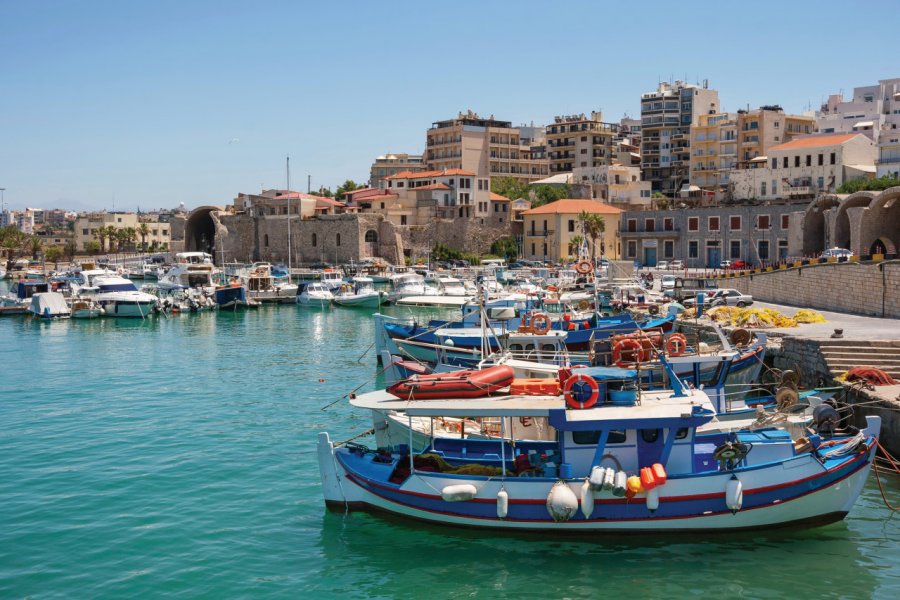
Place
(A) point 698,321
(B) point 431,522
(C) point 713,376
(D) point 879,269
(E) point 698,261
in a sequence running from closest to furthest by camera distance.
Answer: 1. (B) point 431,522
2. (C) point 713,376
3. (D) point 879,269
4. (A) point 698,321
5. (E) point 698,261

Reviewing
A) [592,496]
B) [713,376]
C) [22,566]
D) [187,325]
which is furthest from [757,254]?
[22,566]

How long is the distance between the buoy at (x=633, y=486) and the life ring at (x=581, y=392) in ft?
4.76

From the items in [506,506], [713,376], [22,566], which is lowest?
[22,566]

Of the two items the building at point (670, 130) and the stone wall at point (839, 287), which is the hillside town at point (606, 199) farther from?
the stone wall at point (839, 287)

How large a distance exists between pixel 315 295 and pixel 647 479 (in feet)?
154

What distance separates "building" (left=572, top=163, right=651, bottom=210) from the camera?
87206 mm

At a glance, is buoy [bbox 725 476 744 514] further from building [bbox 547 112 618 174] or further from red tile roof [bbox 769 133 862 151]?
building [bbox 547 112 618 174]

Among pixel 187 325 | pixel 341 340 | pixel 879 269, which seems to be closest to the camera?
pixel 879 269

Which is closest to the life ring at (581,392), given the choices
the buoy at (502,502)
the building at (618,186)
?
the buoy at (502,502)

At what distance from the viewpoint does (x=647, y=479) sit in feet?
45.3

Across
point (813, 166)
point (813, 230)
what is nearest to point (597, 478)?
point (813, 230)

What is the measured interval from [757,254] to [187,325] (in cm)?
4030

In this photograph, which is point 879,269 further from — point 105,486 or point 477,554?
point 105,486

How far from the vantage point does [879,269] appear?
101 feet
